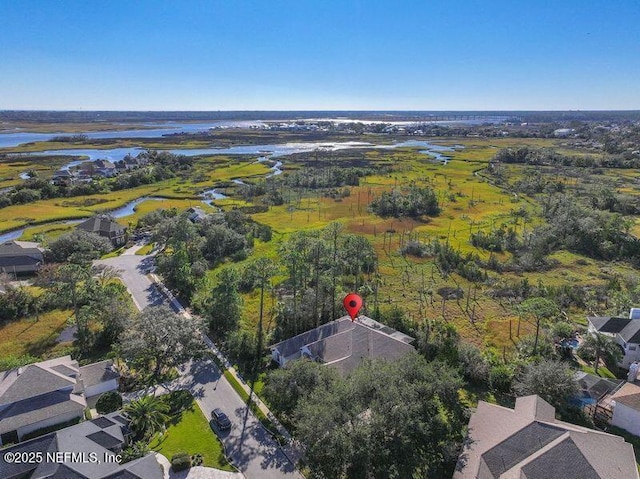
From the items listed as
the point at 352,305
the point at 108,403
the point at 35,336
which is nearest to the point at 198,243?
the point at 35,336

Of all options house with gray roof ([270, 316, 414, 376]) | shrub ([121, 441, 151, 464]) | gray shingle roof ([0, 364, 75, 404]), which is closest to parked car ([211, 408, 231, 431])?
shrub ([121, 441, 151, 464])

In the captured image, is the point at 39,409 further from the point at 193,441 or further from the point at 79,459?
the point at 193,441

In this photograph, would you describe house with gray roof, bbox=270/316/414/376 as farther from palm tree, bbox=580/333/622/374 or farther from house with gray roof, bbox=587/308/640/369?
house with gray roof, bbox=587/308/640/369

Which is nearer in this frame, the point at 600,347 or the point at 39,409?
the point at 39,409

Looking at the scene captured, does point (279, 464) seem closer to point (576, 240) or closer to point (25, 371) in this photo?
point (25, 371)

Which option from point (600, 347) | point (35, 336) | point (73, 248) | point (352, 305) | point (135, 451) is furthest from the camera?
point (73, 248)

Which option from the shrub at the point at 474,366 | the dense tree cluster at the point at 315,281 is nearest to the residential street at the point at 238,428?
the dense tree cluster at the point at 315,281

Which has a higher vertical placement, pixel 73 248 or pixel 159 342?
pixel 159 342
